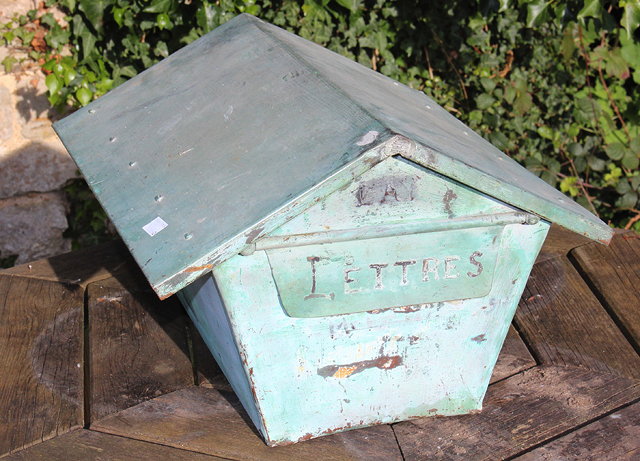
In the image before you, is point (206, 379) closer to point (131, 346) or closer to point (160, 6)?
point (131, 346)

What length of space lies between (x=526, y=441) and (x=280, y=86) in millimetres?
1067

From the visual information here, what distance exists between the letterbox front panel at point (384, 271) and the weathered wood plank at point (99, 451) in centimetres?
47

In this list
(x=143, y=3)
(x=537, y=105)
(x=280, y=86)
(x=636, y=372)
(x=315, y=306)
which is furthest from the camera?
(x=537, y=105)

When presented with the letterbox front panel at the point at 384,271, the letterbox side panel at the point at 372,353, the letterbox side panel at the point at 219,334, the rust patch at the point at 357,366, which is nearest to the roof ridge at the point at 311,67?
the letterbox front panel at the point at 384,271

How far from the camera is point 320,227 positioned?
151 centimetres

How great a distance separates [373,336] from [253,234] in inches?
20.0

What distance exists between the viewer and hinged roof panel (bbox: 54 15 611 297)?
1402mm

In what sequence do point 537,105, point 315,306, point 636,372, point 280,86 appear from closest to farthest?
point 315,306 < point 280,86 < point 636,372 < point 537,105

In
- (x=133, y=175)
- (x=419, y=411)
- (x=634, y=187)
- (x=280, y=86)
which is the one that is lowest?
(x=634, y=187)

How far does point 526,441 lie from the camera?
5.92 ft

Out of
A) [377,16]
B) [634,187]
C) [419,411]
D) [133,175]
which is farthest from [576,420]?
[377,16]

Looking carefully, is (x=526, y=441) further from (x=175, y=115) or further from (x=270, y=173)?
(x=175, y=115)

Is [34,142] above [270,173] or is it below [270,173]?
below

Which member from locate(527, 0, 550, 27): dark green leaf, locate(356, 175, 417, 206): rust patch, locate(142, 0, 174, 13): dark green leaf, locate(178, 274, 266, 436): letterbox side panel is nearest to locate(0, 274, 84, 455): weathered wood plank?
locate(178, 274, 266, 436): letterbox side panel
